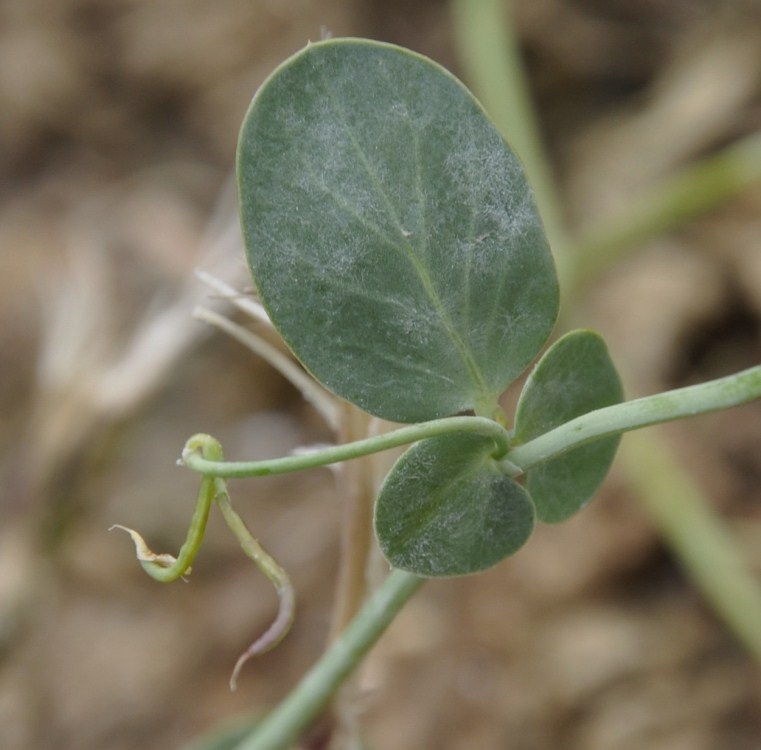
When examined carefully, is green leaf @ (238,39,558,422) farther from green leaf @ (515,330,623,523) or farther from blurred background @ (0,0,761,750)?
blurred background @ (0,0,761,750)

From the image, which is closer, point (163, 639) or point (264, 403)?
point (163, 639)

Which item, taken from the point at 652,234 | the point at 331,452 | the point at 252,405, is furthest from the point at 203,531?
the point at 252,405

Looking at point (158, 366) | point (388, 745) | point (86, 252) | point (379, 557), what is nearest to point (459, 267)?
Answer: point (379, 557)

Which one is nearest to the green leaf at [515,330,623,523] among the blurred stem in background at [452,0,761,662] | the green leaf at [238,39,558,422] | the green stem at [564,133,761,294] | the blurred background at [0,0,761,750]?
the green leaf at [238,39,558,422]

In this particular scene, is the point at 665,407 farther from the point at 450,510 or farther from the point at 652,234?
the point at 652,234

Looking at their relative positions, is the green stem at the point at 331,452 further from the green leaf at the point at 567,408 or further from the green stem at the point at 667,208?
the green stem at the point at 667,208

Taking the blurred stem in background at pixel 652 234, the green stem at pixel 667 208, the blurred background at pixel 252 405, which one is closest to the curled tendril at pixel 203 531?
the blurred background at pixel 252 405

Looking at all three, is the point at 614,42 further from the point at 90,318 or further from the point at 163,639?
the point at 163,639
